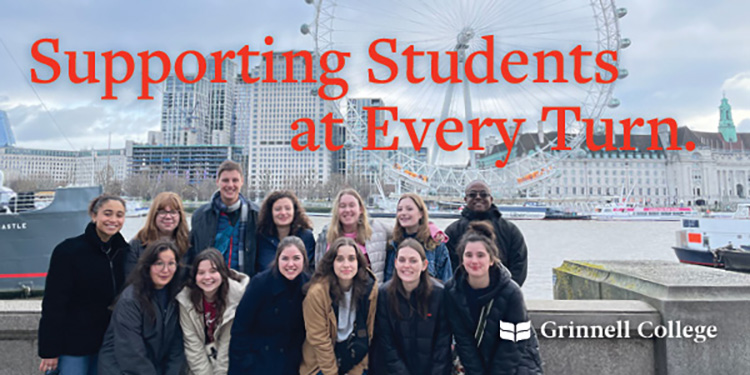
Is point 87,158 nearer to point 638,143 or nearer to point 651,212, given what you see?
point 651,212

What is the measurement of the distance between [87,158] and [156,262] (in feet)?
498

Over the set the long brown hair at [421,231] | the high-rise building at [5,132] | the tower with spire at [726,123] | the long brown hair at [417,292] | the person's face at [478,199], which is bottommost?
the long brown hair at [417,292]

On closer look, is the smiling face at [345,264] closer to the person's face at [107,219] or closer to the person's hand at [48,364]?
the person's face at [107,219]

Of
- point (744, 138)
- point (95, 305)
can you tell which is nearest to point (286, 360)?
point (95, 305)

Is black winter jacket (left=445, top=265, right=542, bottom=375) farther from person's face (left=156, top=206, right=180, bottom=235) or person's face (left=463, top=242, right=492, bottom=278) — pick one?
person's face (left=156, top=206, right=180, bottom=235)

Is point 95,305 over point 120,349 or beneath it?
over

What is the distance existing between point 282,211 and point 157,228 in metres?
0.89

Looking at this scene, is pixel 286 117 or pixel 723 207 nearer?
pixel 723 207

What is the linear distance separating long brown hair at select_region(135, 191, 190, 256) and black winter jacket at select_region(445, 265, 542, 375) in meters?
1.99

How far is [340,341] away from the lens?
106 inches

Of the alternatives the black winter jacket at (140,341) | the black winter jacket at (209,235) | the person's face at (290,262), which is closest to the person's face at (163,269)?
the black winter jacket at (140,341)

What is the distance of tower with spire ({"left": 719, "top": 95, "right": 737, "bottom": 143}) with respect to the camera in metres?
109

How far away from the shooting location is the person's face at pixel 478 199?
12.2ft

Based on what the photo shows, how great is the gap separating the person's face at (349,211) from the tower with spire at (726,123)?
138206 millimetres
